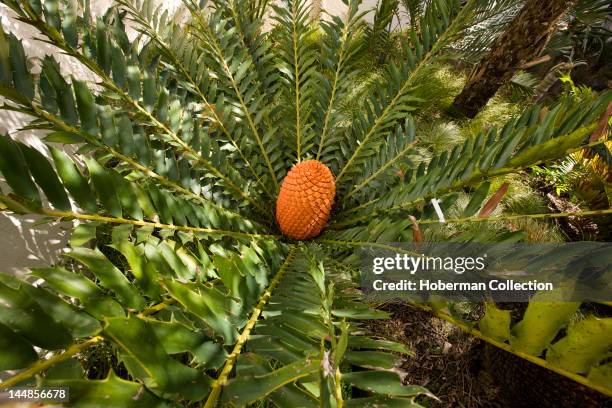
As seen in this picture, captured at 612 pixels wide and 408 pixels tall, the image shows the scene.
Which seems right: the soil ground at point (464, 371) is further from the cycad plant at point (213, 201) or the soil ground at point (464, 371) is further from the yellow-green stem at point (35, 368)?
the yellow-green stem at point (35, 368)

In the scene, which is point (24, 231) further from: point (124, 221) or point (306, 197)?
point (306, 197)

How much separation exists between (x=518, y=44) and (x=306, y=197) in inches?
34.0

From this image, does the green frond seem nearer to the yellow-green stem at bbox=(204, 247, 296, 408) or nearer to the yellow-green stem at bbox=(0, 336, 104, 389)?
the yellow-green stem at bbox=(204, 247, 296, 408)

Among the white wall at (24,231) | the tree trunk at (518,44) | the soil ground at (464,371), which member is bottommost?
the soil ground at (464,371)

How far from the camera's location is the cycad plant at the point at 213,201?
0.21m

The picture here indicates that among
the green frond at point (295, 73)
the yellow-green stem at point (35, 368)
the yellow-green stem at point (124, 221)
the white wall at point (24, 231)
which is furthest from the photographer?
the green frond at point (295, 73)

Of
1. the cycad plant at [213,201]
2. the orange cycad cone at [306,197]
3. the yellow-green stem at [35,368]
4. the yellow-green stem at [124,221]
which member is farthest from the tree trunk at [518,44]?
the yellow-green stem at [35,368]

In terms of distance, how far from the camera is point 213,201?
0.78m

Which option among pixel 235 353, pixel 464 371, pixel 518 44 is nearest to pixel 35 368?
pixel 235 353

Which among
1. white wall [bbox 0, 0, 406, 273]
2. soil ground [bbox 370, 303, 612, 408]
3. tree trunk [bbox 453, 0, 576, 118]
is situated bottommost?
soil ground [bbox 370, 303, 612, 408]

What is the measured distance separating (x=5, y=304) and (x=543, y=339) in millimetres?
415

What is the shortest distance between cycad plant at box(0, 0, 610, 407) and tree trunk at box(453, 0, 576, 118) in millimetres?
401

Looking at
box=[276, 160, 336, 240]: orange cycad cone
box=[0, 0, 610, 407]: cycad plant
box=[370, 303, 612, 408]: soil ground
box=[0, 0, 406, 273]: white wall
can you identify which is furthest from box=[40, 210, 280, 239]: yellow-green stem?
box=[370, 303, 612, 408]: soil ground

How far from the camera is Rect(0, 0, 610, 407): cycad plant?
8.3 inches
